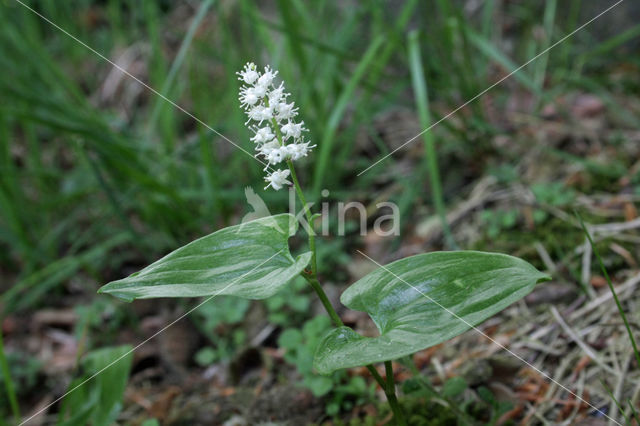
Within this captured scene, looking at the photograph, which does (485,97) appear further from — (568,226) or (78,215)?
(78,215)

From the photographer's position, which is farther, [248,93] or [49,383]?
[49,383]

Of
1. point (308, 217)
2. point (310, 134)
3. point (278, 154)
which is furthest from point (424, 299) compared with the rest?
point (310, 134)

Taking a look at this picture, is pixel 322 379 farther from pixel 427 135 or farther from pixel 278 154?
pixel 427 135

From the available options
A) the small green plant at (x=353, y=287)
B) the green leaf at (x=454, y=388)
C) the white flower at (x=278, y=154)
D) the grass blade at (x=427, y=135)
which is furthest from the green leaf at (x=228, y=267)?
the grass blade at (x=427, y=135)

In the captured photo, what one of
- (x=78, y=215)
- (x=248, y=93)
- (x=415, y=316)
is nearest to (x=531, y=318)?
(x=415, y=316)

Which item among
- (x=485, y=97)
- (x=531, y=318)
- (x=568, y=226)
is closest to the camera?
(x=531, y=318)

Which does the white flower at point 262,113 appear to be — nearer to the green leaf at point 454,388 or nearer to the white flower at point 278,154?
the white flower at point 278,154

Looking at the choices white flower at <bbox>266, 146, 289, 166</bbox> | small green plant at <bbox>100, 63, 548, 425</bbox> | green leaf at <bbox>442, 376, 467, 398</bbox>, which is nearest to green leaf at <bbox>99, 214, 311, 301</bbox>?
small green plant at <bbox>100, 63, 548, 425</bbox>
